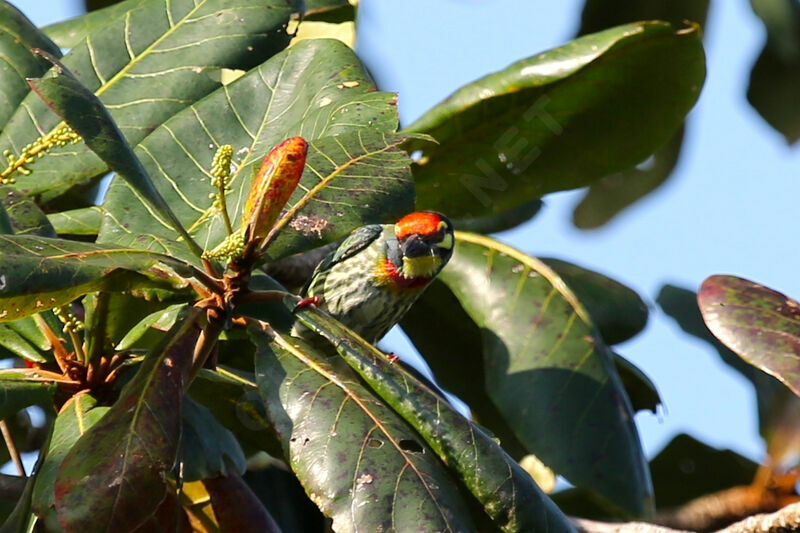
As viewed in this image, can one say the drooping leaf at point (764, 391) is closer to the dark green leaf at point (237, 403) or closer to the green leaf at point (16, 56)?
the dark green leaf at point (237, 403)

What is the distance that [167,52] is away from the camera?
251 centimetres

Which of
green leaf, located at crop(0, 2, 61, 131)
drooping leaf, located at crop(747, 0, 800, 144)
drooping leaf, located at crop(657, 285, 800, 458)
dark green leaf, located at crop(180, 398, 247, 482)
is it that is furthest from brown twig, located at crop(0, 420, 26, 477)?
drooping leaf, located at crop(747, 0, 800, 144)

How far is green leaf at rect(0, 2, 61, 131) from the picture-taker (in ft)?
7.63

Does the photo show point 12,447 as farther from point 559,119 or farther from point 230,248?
point 559,119

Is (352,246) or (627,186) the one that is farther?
(627,186)

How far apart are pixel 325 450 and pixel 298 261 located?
5.04 feet

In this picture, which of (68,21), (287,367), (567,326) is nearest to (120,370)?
(287,367)

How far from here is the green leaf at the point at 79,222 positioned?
7.91 ft

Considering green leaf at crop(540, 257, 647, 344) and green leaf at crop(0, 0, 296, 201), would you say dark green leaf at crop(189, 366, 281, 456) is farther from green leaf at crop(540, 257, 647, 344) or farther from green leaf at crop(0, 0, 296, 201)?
green leaf at crop(540, 257, 647, 344)

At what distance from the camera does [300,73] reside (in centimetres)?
236

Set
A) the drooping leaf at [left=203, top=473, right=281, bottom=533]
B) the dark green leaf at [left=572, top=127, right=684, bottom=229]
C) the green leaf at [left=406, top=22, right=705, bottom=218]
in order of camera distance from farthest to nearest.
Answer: the dark green leaf at [left=572, top=127, right=684, bottom=229] < the green leaf at [left=406, top=22, right=705, bottom=218] < the drooping leaf at [left=203, top=473, right=281, bottom=533]

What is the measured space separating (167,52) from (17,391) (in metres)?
0.92

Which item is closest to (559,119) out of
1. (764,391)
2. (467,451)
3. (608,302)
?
(608,302)

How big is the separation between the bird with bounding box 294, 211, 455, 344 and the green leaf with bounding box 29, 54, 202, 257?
909 millimetres
